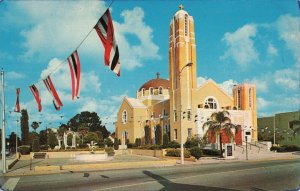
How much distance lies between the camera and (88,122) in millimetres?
106312

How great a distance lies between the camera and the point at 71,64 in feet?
52.1

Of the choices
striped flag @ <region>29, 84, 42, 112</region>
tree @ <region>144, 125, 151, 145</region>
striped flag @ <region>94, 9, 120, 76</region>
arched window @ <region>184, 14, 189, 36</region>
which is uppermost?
arched window @ <region>184, 14, 189, 36</region>

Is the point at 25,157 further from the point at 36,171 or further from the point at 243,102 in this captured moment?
the point at 243,102

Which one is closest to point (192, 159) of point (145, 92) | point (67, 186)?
point (67, 186)

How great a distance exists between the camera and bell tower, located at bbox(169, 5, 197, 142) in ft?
161

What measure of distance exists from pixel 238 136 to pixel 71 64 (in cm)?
3959

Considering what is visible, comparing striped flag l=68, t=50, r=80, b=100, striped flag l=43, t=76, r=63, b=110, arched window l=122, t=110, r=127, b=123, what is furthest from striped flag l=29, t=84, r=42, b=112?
arched window l=122, t=110, r=127, b=123

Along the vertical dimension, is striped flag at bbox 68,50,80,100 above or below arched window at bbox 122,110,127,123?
above

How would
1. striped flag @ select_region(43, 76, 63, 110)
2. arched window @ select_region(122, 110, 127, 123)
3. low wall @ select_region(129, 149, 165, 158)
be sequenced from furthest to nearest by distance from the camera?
arched window @ select_region(122, 110, 127, 123) < low wall @ select_region(129, 149, 165, 158) < striped flag @ select_region(43, 76, 63, 110)

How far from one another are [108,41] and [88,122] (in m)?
95.3

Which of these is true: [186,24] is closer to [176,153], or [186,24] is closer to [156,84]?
[176,153]

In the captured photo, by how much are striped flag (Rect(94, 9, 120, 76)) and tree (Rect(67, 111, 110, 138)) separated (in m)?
89.3

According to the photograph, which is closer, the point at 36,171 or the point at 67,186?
the point at 67,186

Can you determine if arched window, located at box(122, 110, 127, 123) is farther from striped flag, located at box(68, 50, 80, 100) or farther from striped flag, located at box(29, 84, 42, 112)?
striped flag, located at box(68, 50, 80, 100)
